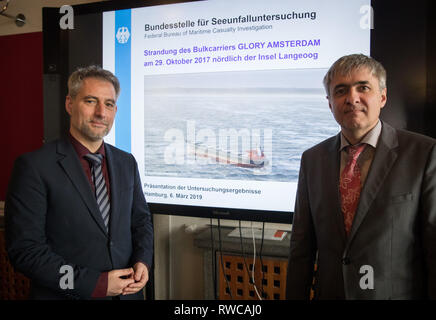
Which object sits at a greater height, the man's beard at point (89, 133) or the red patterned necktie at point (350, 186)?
the man's beard at point (89, 133)

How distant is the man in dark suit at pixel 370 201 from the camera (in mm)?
1154

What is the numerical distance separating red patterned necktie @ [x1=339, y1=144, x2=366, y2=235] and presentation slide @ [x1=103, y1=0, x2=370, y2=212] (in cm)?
48

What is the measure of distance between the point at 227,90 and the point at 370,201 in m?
1.06

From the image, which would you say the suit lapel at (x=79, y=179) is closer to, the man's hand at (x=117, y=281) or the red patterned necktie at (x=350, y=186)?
the man's hand at (x=117, y=281)

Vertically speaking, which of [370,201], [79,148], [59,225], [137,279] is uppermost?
[79,148]

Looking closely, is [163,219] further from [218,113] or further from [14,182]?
[14,182]

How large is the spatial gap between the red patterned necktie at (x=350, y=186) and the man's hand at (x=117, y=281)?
0.96 meters

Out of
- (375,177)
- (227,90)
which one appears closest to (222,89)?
(227,90)

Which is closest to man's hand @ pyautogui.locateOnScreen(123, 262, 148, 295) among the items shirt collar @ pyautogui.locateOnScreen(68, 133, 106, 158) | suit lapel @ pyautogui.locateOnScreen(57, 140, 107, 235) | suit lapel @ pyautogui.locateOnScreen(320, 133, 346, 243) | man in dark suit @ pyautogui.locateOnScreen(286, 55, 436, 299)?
suit lapel @ pyautogui.locateOnScreen(57, 140, 107, 235)

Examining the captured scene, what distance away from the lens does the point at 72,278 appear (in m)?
1.26

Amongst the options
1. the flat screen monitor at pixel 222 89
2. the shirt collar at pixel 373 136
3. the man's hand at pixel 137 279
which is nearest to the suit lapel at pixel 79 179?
the man's hand at pixel 137 279

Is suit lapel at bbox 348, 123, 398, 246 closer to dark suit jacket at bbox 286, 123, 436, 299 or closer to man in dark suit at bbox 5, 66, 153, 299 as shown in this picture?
dark suit jacket at bbox 286, 123, 436, 299

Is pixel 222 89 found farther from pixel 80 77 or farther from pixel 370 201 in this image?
pixel 370 201

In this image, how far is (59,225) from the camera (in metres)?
1.34
